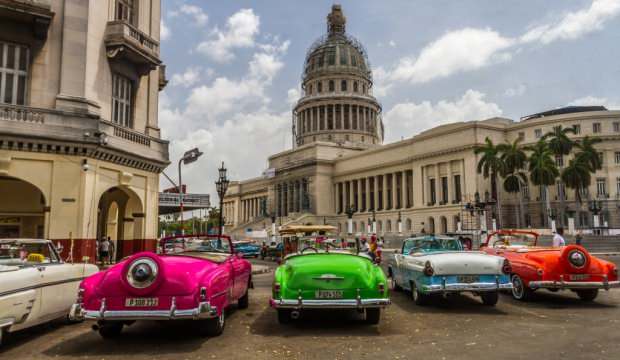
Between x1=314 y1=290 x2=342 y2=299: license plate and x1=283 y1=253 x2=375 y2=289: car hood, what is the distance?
66mm

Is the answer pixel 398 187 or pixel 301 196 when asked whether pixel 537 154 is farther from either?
pixel 301 196

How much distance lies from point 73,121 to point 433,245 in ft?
42.1

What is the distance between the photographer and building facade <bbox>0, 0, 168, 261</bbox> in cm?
1588

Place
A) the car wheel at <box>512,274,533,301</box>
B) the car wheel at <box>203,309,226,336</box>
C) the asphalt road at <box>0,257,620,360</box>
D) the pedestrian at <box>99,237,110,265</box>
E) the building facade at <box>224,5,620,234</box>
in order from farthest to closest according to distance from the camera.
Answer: the building facade at <box>224,5,620,234</box>, the pedestrian at <box>99,237,110,265</box>, the car wheel at <box>512,274,533,301</box>, the car wheel at <box>203,309,226,336</box>, the asphalt road at <box>0,257,620,360</box>

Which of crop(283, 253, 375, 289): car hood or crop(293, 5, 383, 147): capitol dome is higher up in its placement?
crop(293, 5, 383, 147): capitol dome

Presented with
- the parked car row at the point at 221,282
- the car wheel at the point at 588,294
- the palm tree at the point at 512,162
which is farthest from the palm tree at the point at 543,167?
the parked car row at the point at 221,282

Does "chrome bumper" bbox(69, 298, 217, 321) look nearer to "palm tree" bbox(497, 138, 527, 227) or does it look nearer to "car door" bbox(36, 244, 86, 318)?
"car door" bbox(36, 244, 86, 318)

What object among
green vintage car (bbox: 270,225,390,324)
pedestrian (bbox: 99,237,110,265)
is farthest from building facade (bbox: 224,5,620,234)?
green vintage car (bbox: 270,225,390,324)

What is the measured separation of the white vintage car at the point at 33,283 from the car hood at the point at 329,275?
3.76 metres

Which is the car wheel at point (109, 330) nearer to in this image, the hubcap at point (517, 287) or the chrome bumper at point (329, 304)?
the chrome bumper at point (329, 304)

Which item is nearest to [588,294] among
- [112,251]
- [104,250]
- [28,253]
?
[28,253]

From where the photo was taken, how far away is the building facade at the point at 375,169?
5553 cm

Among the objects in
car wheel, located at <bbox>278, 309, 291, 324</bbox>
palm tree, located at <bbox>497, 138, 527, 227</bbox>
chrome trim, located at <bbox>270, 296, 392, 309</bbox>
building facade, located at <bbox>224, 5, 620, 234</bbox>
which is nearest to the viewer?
chrome trim, located at <bbox>270, 296, 392, 309</bbox>

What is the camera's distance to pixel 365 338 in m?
7.09
